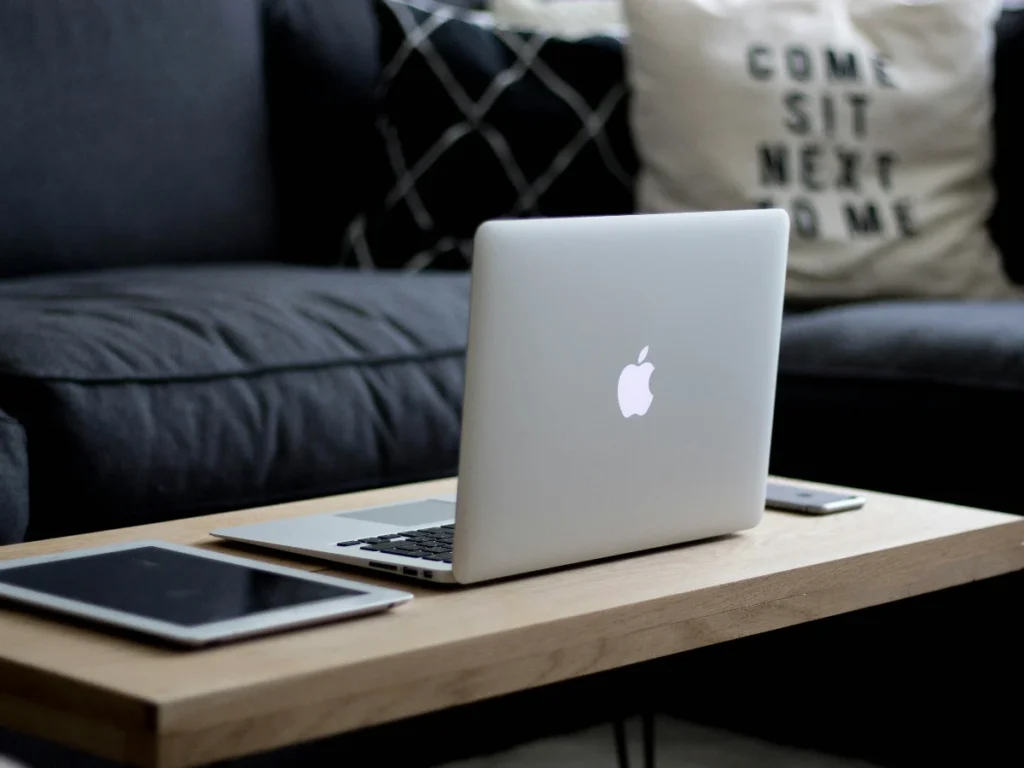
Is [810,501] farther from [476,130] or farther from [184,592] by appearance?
[476,130]

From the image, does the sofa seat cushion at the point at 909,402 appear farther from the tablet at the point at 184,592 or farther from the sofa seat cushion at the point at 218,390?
the tablet at the point at 184,592

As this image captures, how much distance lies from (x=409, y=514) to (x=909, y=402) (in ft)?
2.59

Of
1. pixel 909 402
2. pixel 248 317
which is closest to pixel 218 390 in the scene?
pixel 248 317

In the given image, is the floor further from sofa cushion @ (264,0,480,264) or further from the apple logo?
sofa cushion @ (264,0,480,264)

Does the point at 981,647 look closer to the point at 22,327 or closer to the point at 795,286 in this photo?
the point at 795,286

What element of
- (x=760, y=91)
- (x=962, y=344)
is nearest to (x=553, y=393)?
(x=962, y=344)

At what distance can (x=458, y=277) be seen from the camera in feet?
6.81

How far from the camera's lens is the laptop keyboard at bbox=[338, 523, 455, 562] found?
1001mm

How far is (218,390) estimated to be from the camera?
4.93 feet

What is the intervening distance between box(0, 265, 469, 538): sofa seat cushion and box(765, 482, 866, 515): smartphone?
491mm

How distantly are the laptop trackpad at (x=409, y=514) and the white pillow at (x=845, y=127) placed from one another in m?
1.05

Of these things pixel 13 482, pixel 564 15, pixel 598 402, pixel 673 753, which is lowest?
pixel 673 753

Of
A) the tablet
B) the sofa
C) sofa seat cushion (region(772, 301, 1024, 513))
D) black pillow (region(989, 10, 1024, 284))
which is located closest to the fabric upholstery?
the sofa

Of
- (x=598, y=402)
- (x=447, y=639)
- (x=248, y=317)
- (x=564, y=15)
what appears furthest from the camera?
(x=564, y=15)
